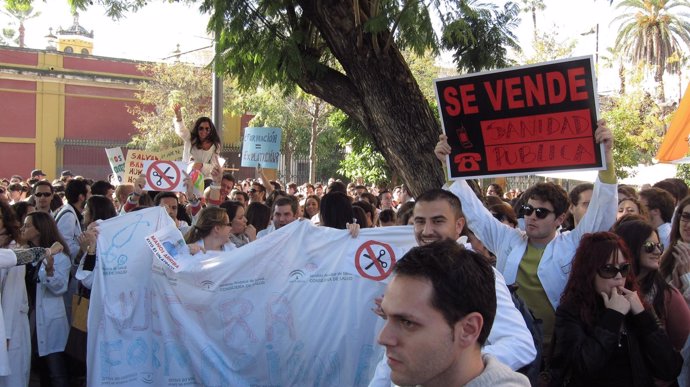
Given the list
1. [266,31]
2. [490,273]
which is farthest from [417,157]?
[490,273]

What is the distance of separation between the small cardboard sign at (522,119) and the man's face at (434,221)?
4.90ft

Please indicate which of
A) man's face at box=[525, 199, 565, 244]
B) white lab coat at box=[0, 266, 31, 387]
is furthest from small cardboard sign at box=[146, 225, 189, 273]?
man's face at box=[525, 199, 565, 244]

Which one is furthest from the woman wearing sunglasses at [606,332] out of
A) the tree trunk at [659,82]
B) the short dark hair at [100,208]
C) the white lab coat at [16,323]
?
the tree trunk at [659,82]

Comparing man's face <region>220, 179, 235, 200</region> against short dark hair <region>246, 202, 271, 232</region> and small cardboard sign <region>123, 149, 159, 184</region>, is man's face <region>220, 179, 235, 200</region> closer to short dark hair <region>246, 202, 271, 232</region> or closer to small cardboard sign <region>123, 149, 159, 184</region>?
small cardboard sign <region>123, 149, 159, 184</region>

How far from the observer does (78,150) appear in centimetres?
3478

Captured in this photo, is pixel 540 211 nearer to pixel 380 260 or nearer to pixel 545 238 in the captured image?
pixel 545 238

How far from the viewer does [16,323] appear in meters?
5.77

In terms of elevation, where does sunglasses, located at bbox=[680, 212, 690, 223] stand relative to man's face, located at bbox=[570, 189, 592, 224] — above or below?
below

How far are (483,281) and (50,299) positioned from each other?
5.08m

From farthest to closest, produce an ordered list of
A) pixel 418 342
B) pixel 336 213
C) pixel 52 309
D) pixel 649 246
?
pixel 336 213 < pixel 52 309 < pixel 649 246 < pixel 418 342

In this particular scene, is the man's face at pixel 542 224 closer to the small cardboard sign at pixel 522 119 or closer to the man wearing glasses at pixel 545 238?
the man wearing glasses at pixel 545 238

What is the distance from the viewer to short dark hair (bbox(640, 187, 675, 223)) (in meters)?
6.45

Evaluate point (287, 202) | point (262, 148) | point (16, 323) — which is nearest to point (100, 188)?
point (287, 202)

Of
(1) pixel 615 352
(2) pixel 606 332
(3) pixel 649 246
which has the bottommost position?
(1) pixel 615 352
